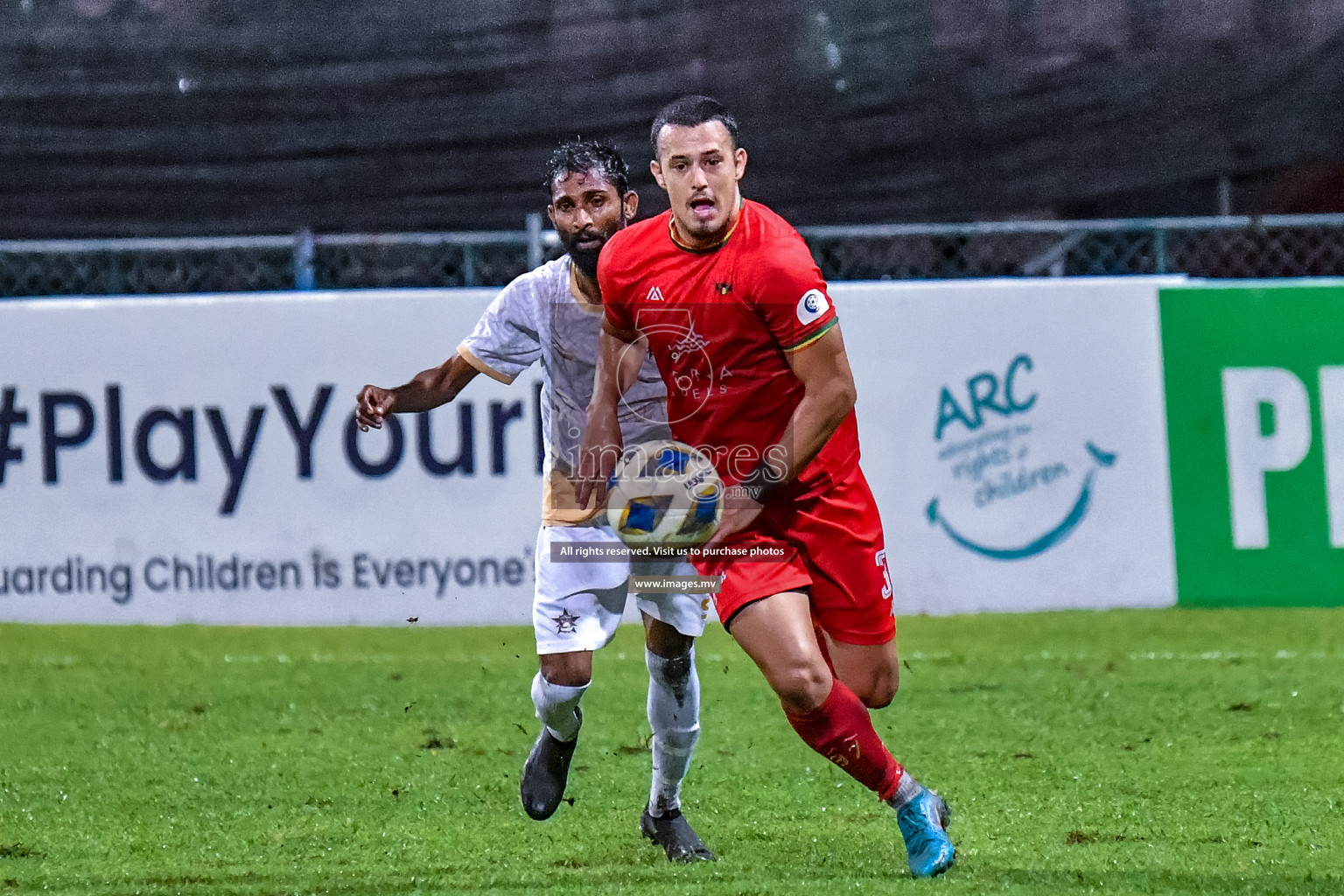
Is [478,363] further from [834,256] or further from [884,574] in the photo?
[834,256]

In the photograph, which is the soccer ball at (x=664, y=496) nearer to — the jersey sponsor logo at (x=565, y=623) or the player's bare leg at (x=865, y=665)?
the jersey sponsor logo at (x=565, y=623)

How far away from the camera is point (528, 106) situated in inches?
384

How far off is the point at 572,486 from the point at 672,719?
2.52 ft

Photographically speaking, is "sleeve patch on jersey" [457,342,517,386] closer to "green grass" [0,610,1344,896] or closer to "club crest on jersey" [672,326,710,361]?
"club crest on jersey" [672,326,710,361]

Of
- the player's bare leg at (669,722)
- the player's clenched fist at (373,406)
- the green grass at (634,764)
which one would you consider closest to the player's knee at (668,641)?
the player's bare leg at (669,722)

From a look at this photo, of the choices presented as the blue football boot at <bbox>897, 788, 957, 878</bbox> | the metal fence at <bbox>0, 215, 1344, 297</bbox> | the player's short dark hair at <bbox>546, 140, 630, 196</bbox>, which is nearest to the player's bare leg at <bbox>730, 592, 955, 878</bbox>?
the blue football boot at <bbox>897, 788, 957, 878</bbox>

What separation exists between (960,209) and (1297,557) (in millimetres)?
2537

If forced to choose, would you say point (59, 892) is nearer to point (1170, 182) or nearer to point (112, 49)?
point (112, 49)

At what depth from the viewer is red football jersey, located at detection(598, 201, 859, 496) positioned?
4.75 m

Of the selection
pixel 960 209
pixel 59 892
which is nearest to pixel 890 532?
pixel 960 209

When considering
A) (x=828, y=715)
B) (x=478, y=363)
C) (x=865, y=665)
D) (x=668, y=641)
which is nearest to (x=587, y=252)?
(x=478, y=363)

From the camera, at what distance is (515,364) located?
224 inches

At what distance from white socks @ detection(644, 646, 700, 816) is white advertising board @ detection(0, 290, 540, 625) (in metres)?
3.99

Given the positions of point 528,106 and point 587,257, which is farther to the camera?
point 528,106
